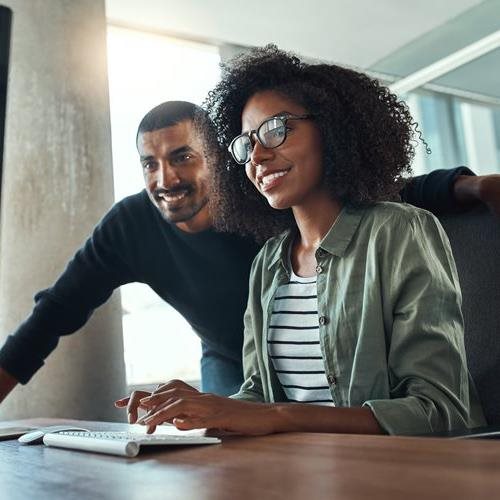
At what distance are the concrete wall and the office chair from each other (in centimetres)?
170

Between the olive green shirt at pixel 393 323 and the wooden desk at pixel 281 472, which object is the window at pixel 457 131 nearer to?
the olive green shirt at pixel 393 323

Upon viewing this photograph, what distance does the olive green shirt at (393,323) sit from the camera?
110cm

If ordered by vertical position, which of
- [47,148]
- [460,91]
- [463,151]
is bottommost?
[47,148]

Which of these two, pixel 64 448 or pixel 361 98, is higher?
pixel 361 98

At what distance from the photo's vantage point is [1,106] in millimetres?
874

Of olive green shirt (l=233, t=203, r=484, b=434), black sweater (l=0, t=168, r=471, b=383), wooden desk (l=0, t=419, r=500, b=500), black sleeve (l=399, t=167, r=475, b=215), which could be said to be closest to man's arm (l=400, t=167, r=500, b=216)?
black sleeve (l=399, t=167, r=475, b=215)

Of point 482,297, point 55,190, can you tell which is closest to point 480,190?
point 482,297

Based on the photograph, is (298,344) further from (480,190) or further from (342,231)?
(480,190)

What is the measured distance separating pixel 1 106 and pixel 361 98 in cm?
90

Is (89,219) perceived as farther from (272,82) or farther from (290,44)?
(290,44)

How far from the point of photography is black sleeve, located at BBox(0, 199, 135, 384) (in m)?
2.10

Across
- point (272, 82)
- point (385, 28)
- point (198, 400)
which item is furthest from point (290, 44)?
point (198, 400)

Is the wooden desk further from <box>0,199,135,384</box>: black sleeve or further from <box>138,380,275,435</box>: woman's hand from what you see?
<box>0,199,135,384</box>: black sleeve

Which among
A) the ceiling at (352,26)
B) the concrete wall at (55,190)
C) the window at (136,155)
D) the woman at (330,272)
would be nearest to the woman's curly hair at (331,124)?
the woman at (330,272)
